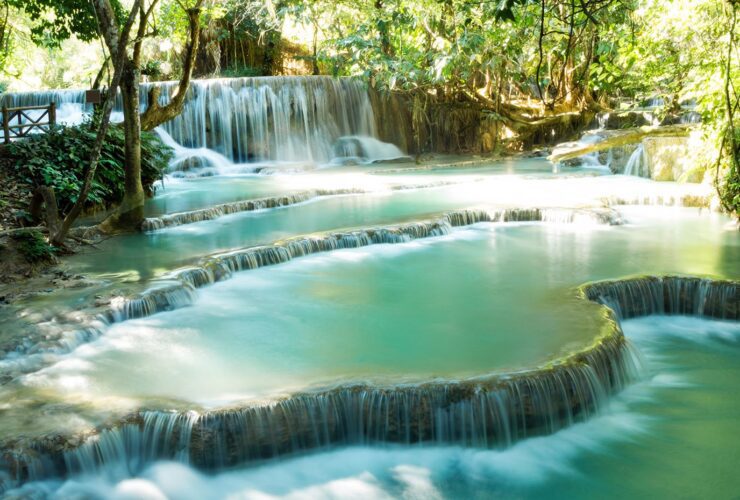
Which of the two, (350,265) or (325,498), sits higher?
(350,265)

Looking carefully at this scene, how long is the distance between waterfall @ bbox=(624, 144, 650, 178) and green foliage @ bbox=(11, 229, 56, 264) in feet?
40.5

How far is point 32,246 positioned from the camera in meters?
8.58

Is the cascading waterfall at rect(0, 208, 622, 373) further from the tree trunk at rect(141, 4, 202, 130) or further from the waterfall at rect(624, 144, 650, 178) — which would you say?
the waterfall at rect(624, 144, 650, 178)

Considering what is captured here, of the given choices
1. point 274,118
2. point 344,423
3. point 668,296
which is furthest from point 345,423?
point 274,118

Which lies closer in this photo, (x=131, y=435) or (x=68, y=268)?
(x=131, y=435)

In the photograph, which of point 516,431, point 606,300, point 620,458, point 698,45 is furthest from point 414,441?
point 698,45

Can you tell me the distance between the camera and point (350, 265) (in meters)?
9.12

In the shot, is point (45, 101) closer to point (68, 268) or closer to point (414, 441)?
point (68, 268)

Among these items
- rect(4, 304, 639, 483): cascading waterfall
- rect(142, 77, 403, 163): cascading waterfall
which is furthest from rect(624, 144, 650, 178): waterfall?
rect(4, 304, 639, 483): cascading waterfall

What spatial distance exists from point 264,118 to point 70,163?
10.3m

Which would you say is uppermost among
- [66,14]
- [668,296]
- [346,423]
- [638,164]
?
[66,14]

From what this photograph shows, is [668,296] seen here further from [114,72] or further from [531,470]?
[114,72]

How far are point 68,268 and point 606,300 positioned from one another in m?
6.17

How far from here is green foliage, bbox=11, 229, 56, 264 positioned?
27.9 ft
